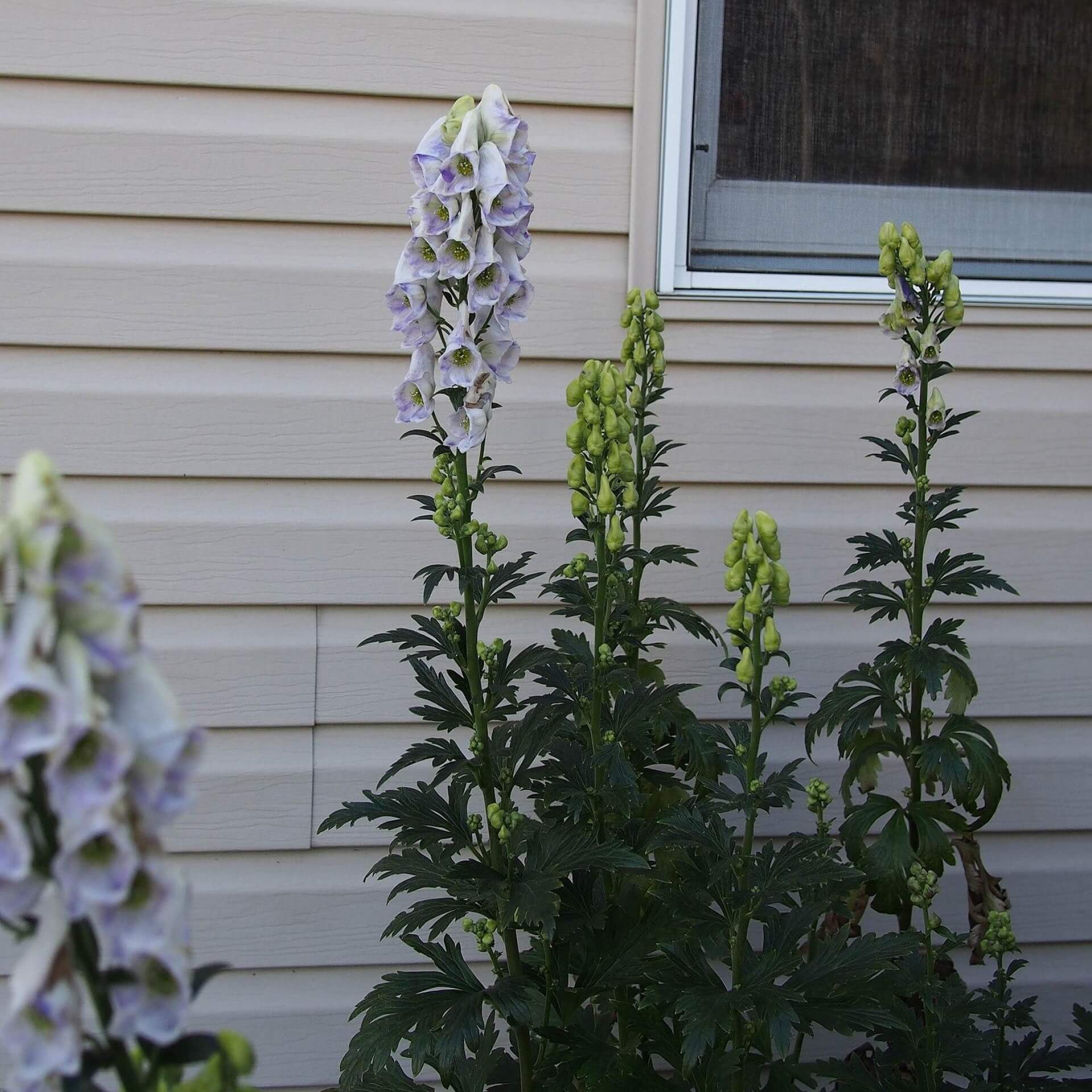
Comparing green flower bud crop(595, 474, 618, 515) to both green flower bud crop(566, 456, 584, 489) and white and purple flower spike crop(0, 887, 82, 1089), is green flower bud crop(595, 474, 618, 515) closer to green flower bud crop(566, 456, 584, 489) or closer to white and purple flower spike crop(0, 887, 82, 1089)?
green flower bud crop(566, 456, 584, 489)

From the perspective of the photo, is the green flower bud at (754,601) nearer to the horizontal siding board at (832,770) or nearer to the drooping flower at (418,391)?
the drooping flower at (418,391)

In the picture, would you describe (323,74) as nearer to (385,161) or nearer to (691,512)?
(385,161)

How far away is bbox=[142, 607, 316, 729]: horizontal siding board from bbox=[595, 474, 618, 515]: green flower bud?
3.60 feet

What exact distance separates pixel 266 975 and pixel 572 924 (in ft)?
3.84

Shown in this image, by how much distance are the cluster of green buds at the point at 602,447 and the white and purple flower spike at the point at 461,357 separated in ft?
0.79

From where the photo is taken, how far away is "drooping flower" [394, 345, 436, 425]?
200cm

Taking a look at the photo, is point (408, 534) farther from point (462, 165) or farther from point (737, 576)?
point (737, 576)

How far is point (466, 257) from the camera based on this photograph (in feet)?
6.31

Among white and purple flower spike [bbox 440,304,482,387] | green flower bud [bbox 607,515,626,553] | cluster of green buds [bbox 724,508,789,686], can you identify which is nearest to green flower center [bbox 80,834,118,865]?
cluster of green buds [bbox 724,508,789,686]

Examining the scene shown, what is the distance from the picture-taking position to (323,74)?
2.73 meters

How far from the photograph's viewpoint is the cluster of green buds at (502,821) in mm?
2021

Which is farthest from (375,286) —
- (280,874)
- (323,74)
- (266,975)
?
(266,975)

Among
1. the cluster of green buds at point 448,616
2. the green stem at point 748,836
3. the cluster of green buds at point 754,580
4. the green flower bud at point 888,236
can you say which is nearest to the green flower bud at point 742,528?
the cluster of green buds at point 754,580

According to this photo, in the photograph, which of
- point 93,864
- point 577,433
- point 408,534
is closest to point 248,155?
point 408,534
